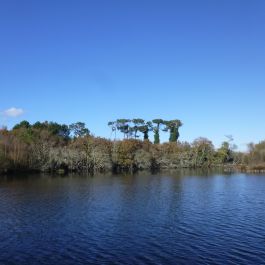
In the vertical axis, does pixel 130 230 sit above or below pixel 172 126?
below

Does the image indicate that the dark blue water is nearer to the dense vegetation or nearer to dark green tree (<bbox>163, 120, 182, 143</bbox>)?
the dense vegetation

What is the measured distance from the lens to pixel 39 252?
23.0 meters

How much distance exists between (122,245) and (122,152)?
101 meters

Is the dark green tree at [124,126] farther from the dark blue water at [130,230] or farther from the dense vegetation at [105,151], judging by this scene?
the dark blue water at [130,230]

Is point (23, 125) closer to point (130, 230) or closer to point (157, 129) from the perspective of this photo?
point (157, 129)

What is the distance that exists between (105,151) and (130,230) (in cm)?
9251

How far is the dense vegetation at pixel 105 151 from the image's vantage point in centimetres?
9950

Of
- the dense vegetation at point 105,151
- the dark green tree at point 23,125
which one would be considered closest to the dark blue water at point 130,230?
the dense vegetation at point 105,151

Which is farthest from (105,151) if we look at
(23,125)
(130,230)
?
(130,230)

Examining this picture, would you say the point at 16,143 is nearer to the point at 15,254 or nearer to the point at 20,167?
the point at 20,167

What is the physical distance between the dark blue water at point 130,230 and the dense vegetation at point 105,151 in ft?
172

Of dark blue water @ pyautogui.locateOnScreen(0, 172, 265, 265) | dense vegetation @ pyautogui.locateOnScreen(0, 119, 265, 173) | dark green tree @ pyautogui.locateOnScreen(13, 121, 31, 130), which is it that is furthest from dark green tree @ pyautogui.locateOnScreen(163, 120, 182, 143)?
dark blue water @ pyautogui.locateOnScreen(0, 172, 265, 265)

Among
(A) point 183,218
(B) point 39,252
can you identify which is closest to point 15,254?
(B) point 39,252

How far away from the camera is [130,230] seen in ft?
95.9
